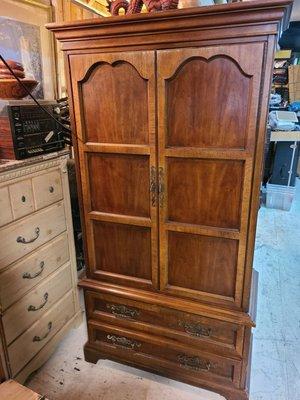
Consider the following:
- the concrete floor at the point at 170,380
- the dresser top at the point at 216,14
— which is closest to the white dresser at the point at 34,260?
the concrete floor at the point at 170,380

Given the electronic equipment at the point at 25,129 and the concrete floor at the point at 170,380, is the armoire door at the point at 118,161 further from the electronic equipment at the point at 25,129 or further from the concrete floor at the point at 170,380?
the concrete floor at the point at 170,380

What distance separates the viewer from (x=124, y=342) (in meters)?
1.55

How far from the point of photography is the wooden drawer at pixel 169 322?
1.32 meters

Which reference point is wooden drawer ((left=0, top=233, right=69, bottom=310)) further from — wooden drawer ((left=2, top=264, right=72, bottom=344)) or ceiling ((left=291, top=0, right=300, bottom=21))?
ceiling ((left=291, top=0, right=300, bottom=21))

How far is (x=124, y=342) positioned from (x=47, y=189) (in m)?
0.89

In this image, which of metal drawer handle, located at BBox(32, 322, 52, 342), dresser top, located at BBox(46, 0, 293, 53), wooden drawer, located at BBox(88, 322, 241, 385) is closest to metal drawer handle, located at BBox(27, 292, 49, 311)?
metal drawer handle, located at BBox(32, 322, 52, 342)

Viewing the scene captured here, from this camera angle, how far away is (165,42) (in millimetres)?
1036

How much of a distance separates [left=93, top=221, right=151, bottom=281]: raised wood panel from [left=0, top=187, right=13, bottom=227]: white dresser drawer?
0.38 m

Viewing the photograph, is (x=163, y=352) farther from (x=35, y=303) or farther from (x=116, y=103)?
(x=116, y=103)

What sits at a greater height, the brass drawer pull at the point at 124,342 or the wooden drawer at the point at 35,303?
the wooden drawer at the point at 35,303

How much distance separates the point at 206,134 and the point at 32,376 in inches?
59.5

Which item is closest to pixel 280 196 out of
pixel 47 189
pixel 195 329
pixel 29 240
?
pixel 195 329

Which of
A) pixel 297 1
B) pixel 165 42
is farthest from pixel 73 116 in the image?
pixel 297 1

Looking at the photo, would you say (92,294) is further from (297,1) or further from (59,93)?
(297,1)
